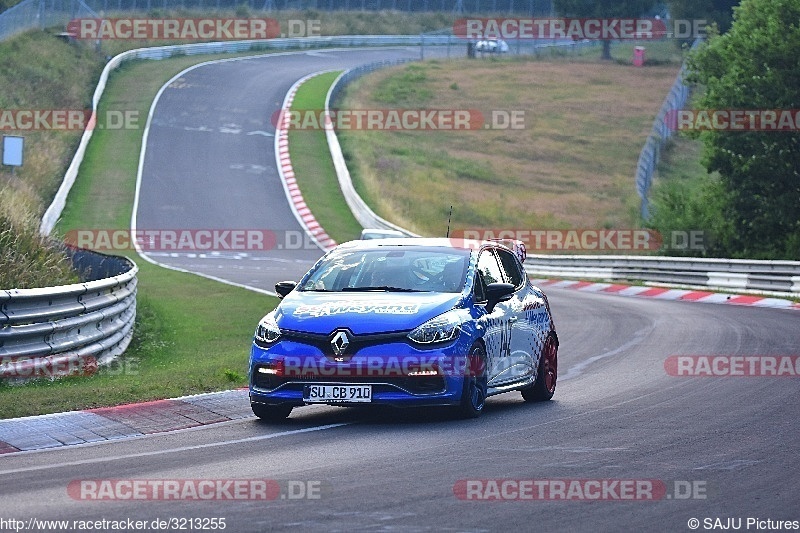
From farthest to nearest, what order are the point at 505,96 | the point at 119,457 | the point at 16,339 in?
the point at 505,96 → the point at 16,339 → the point at 119,457

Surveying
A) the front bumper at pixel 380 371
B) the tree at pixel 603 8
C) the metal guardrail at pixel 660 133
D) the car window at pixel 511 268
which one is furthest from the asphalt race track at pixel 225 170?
the tree at pixel 603 8

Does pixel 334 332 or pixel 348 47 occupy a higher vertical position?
pixel 348 47

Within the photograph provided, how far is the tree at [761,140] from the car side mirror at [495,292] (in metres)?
25.7

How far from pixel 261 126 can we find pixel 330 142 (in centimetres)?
393

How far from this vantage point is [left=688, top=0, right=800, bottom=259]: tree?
36281mm

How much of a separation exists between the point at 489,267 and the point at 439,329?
184 cm

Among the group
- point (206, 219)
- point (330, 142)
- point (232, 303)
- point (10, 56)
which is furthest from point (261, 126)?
point (232, 303)

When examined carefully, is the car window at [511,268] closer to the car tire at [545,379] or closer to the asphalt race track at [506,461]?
the car tire at [545,379]

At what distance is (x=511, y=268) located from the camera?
1353 cm

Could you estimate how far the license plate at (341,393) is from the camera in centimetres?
1102

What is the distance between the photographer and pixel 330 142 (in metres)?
59.9

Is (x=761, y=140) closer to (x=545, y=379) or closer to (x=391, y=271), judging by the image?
(x=545, y=379)

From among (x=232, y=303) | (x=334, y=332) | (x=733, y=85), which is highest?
(x=733, y=85)

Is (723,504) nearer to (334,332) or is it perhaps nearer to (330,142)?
(334,332)
